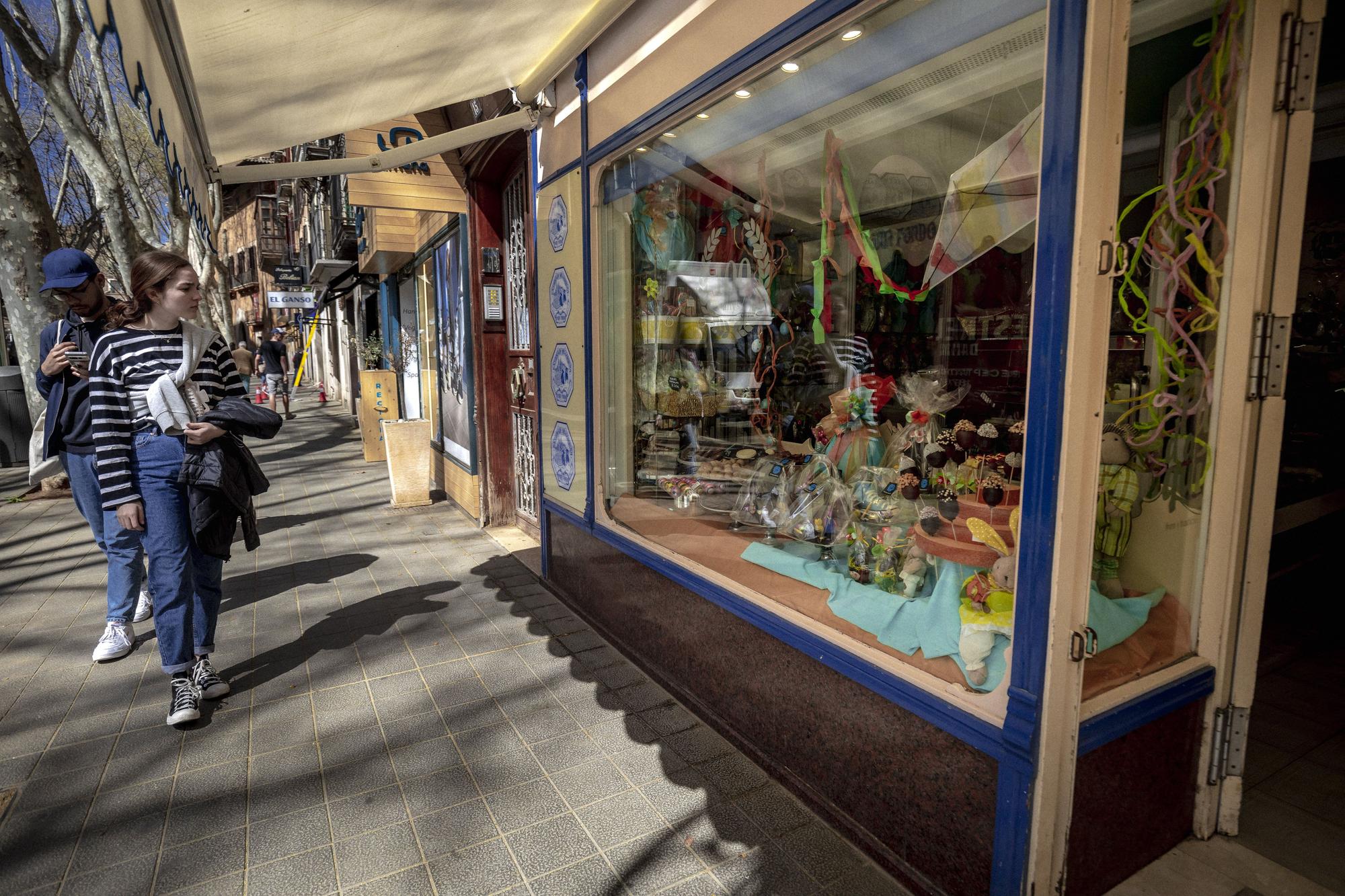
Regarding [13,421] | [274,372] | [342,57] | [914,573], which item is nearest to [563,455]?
[342,57]

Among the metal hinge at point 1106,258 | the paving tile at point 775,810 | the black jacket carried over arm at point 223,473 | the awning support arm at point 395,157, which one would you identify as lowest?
the paving tile at point 775,810

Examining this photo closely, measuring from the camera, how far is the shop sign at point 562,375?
13.0 ft

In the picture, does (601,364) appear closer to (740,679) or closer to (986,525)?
(740,679)

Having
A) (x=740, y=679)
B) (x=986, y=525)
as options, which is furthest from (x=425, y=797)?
(x=986, y=525)

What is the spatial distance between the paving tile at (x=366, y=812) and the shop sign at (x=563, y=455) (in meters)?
1.92

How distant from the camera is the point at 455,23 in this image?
3.06 meters

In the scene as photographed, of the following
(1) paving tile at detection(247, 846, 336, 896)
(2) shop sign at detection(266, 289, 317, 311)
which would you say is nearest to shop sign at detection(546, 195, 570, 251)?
(1) paving tile at detection(247, 846, 336, 896)

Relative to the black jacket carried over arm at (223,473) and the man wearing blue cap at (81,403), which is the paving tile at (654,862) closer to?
the black jacket carried over arm at (223,473)

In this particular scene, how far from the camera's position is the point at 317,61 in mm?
3154

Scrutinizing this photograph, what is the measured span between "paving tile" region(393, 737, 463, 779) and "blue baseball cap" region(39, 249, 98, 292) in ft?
8.47

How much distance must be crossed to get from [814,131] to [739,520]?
6.10 feet

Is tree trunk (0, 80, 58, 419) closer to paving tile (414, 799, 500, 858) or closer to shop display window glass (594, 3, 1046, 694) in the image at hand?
shop display window glass (594, 3, 1046, 694)

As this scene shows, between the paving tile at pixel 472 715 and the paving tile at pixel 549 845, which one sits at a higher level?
the paving tile at pixel 472 715

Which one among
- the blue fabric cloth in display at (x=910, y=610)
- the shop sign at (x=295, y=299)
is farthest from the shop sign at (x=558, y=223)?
the shop sign at (x=295, y=299)
